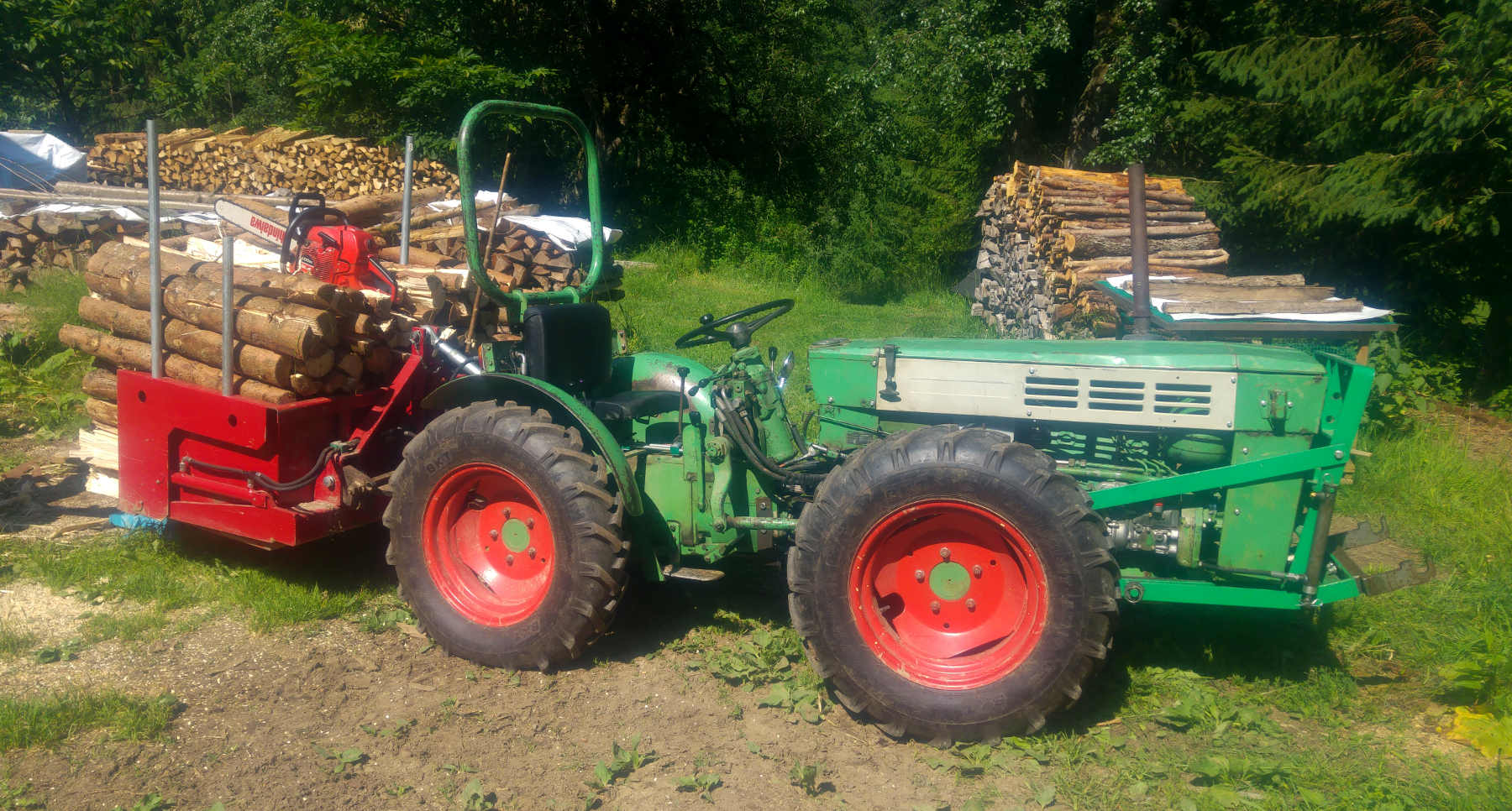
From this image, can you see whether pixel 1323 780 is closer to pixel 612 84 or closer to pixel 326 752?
pixel 326 752

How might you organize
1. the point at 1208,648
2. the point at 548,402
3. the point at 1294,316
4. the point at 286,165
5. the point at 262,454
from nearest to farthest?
the point at 1208,648
the point at 548,402
the point at 262,454
the point at 1294,316
the point at 286,165

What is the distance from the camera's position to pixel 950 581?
3.73 metres

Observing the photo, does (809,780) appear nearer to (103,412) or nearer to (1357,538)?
(1357,538)

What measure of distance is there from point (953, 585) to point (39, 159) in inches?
590

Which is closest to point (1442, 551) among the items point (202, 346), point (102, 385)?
point (202, 346)

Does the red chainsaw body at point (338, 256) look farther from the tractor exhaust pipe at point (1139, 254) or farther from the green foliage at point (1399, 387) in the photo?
the green foliage at point (1399, 387)

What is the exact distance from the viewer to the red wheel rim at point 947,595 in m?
3.58

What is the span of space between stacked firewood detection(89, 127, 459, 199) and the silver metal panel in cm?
881

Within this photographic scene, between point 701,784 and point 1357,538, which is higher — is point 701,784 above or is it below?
below

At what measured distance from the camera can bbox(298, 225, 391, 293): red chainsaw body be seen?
5.15 meters

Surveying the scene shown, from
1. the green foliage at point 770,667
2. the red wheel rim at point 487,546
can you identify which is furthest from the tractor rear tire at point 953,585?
the red wheel rim at point 487,546

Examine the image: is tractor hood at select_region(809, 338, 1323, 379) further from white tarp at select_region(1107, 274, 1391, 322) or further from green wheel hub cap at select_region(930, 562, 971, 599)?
white tarp at select_region(1107, 274, 1391, 322)

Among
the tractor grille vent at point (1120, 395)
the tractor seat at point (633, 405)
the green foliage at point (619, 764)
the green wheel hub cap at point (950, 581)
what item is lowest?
the green foliage at point (619, 764)

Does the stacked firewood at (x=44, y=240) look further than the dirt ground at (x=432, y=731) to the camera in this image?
Yes
